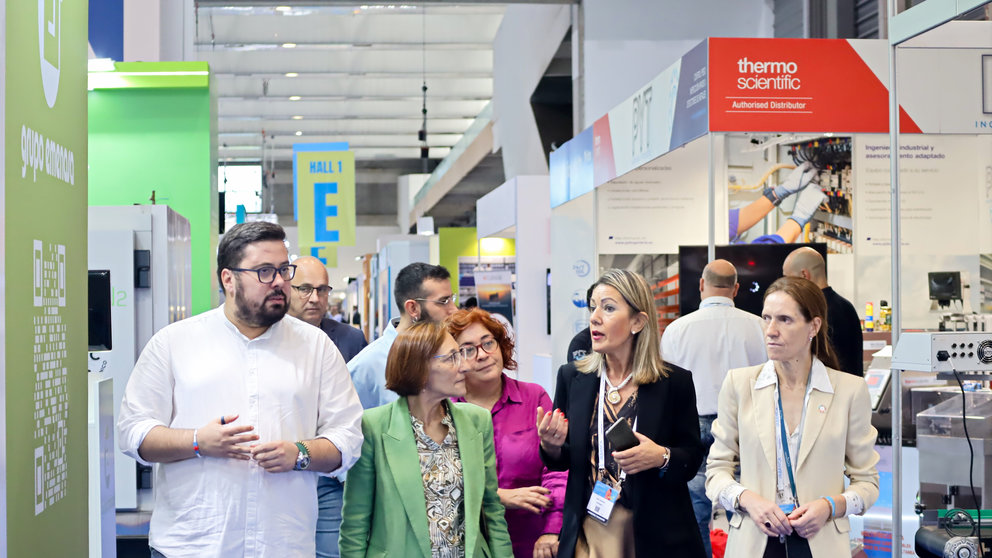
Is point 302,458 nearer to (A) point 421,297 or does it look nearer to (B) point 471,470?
(B) point 471,470

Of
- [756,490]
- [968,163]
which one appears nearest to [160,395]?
[756,490]

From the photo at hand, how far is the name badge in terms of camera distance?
2756 millimetres

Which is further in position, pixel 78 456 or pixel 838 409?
pixel 838 409

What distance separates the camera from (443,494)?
2652mm

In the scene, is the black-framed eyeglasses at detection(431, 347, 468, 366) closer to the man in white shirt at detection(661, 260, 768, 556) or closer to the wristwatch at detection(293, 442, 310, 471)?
the wristwatch at detection(293, 442, 310, 471)

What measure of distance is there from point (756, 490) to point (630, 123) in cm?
434

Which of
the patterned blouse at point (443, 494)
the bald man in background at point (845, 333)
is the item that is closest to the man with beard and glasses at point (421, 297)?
the patterned blouse at point (443, 494)

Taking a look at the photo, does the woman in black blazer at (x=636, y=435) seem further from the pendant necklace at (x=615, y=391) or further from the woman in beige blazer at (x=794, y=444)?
the woman in beige blazer at (x=794, y=444)

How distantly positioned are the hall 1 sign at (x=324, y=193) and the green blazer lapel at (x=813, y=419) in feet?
28.0

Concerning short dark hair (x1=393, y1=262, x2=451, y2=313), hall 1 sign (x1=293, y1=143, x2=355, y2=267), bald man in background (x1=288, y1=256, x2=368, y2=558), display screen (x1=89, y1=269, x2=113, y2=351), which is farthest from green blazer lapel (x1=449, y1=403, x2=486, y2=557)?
hall 1 sign (x1=293, y1=143, x2=355, y2=267)

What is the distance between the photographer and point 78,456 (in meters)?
2.53

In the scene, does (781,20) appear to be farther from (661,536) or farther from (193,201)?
(661,536)

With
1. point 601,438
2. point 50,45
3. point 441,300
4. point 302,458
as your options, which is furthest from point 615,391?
point 50,45

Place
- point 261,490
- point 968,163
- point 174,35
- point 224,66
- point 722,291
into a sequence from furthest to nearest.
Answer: point 224,66 < point 174,35 < point 968,163 < point 722,291 < point 261,490
